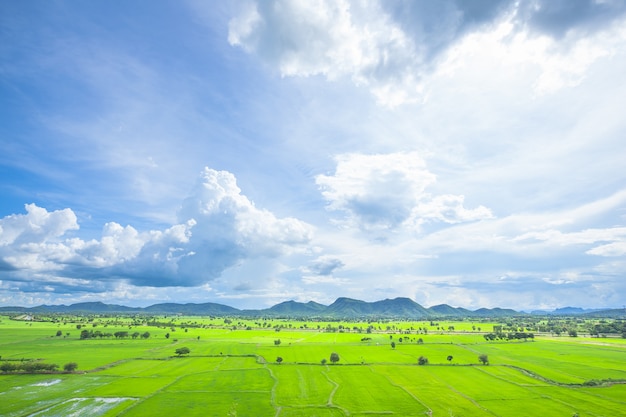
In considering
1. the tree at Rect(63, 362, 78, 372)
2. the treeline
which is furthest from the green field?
the treeline

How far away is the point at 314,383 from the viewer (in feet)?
328

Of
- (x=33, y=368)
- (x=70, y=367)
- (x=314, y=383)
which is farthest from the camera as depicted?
(x=70, y=367)

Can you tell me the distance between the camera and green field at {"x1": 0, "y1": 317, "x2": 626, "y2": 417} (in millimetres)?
77562

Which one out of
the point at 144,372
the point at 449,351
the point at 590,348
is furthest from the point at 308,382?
the point at 590,348

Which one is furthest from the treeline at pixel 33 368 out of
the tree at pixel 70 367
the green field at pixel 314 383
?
the green field at pixel 314 383

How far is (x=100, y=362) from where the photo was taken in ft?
430

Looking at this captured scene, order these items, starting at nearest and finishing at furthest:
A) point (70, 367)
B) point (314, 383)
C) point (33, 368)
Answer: point (314, 383) < point (33, 368) < point (70, 367)

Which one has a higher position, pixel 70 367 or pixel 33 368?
pixel 70 367

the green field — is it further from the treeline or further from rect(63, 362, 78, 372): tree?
the treeline

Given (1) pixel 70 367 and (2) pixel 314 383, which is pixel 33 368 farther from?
(2) pixel 314 383

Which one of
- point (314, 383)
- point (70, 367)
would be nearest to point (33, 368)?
point (70, 367)

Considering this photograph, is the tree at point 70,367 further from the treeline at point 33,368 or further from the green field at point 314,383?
the green field at point 314,383

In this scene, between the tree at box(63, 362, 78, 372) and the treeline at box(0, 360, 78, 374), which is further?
the tree at box(63, 362, 78, 372)

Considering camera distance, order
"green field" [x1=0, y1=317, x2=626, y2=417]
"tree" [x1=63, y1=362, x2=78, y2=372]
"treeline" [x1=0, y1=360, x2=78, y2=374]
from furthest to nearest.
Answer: "tree" [x1=63, y1=362, x2=78, y2=372] < "treeline" [x1=0, y1=360, x2=78, y2=374] < "green field" [x1=0, y1=317, x2=626, y2=417]
